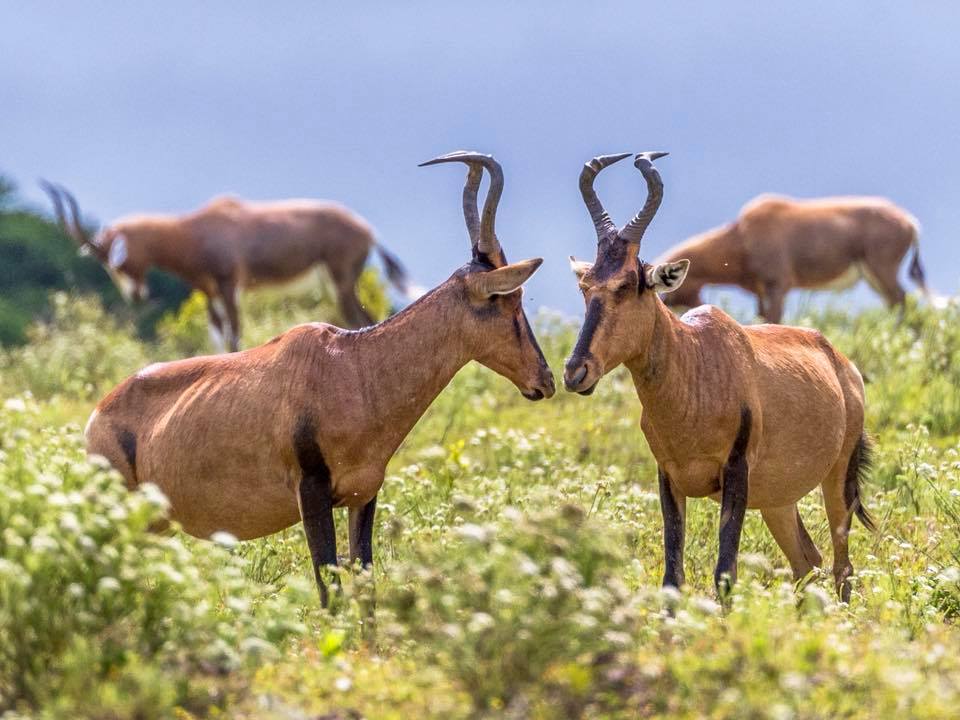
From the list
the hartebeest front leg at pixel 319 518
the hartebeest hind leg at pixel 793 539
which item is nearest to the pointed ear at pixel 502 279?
the hartebeest front leg at pixel 319 518

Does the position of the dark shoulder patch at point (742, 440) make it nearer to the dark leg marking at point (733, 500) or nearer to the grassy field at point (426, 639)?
the dark leg marking at point (733, 500)

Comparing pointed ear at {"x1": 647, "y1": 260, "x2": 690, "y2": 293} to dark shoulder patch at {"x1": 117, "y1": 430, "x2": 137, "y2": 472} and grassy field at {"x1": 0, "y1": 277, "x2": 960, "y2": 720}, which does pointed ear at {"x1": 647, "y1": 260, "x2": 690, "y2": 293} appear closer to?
grassy field at {"x1": 0, "y1": 277, "x2": 960, "y2": 720}

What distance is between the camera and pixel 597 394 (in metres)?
14.1

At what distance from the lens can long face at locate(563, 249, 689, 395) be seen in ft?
24.0

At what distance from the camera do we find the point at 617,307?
7441 millimetres

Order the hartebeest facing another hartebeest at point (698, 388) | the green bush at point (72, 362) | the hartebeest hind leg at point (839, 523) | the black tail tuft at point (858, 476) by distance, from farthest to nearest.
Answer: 1. the green bush at point (72, 362)
2. the black tail tuft at point (858, 476)
3. the hartebeest hind leg at point (839, 523)
4. the hartebeest facing another hartebeest at point (698, 388)

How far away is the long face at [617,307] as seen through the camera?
7.31 meters

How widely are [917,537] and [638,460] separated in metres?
3.01

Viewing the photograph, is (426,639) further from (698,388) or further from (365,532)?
(698,388)

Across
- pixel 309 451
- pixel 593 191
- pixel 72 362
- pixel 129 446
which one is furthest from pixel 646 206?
pixel 72 362

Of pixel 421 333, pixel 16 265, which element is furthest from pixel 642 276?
pixel 16 265

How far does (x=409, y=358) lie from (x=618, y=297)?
1.09 meters

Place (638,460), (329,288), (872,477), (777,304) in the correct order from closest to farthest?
(872,477) < (638,460) < (777,304) < (329,288)

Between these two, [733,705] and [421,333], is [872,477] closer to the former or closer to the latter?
[421,333]
